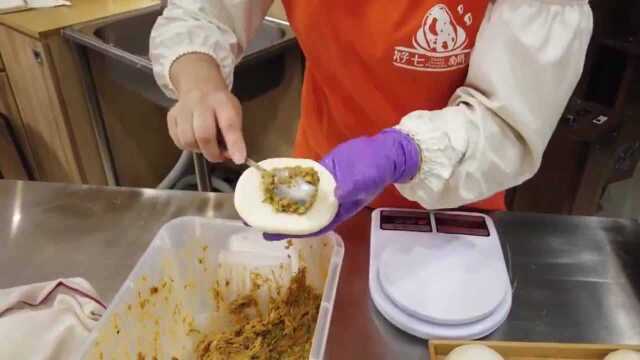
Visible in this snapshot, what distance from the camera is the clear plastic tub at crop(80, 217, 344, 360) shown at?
72 centimetres

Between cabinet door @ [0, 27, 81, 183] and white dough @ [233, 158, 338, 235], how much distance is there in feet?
4.11

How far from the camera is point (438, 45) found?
0.74 metres

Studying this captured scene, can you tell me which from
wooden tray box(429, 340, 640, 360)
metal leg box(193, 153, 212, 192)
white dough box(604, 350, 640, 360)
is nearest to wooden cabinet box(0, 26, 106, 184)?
metal leg box(193, 153, 212, 192)

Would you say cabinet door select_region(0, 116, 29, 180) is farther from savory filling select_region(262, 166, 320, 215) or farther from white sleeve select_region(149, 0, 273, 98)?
savory filling select_region(262, 166, 320, 215)

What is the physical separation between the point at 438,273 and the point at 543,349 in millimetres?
149

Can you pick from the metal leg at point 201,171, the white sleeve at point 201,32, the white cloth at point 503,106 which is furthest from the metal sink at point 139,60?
the white cloth at point 503,106

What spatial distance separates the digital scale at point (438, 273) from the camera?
2.12ft

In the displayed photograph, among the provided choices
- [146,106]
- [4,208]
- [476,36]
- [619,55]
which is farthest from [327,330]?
[146,106]

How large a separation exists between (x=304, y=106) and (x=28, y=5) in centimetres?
129

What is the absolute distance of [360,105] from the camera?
834 mm

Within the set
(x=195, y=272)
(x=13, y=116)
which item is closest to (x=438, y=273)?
(x=195, y=272)

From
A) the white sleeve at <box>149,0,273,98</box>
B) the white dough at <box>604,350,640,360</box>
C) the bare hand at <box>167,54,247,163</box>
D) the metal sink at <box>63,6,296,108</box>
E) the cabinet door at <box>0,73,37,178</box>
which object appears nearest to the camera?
the white dough at <box>604,350,640,360</box>

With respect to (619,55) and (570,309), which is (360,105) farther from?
(619,55)

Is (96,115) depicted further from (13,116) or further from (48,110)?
(13,116)
